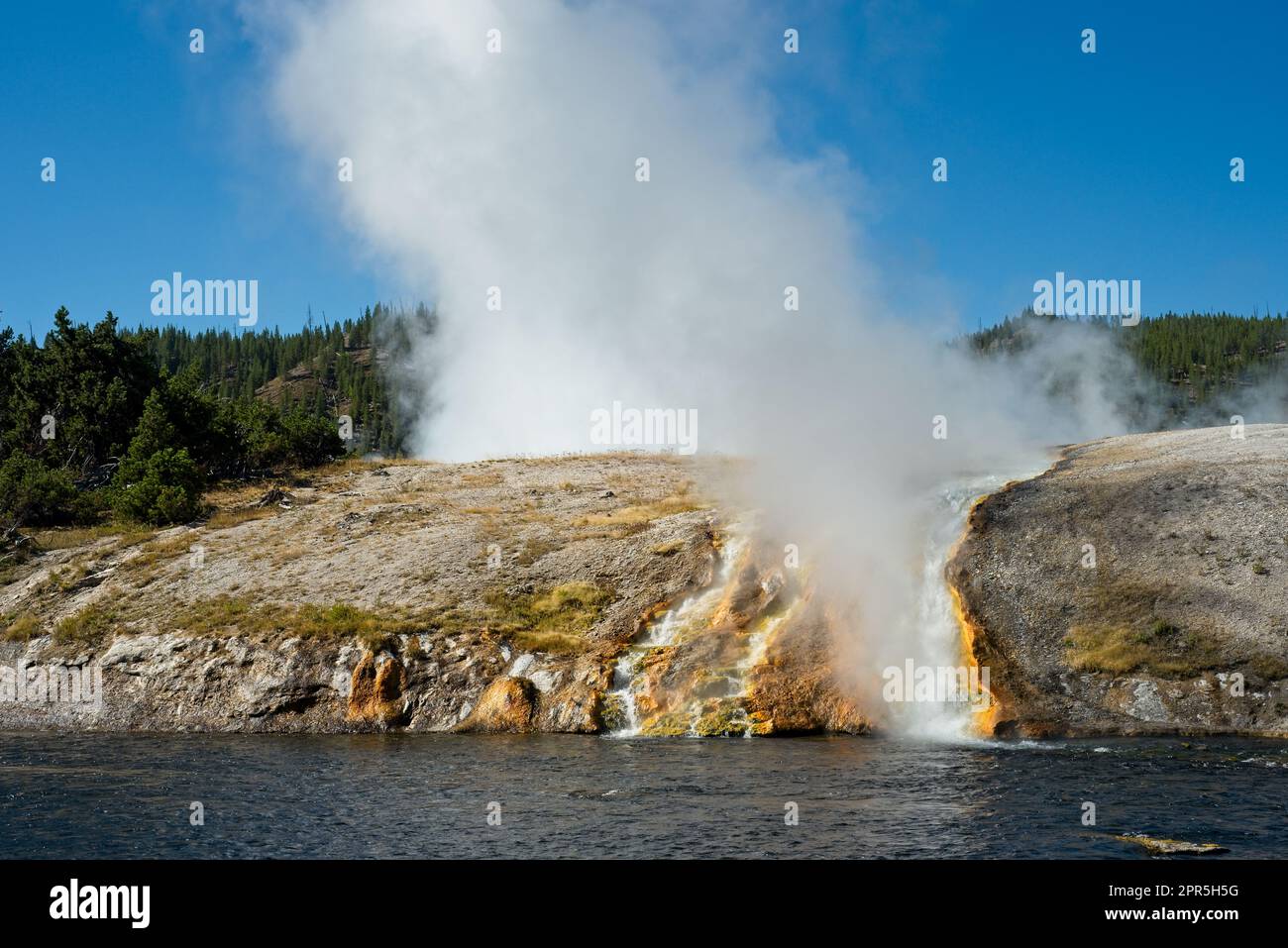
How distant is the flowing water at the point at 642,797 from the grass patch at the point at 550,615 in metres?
5.66

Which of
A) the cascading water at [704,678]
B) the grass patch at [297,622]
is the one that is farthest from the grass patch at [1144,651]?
the grass patch at [297,622]

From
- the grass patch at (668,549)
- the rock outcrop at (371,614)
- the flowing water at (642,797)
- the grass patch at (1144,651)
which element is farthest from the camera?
the grass patch at (668,549)

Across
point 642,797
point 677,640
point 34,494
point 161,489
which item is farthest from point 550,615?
point 34,494

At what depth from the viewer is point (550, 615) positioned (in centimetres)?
3734

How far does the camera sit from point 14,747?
29.3 metres

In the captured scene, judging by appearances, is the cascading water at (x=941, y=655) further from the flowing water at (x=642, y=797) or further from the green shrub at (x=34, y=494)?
the green shrub at (x=34, y=494)

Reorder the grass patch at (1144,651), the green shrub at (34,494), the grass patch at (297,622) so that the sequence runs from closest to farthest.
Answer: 1. the grass patch at (1144,651)
2. the grass patch at (297,622)
3. the green shrub at (34,494)

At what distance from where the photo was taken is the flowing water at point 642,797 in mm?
17516

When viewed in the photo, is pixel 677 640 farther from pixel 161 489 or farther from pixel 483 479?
pixel 161 489

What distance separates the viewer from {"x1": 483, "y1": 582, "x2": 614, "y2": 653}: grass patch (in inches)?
1372

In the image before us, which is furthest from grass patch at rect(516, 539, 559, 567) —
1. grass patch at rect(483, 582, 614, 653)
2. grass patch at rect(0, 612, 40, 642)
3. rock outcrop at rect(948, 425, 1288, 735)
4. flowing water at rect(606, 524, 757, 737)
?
grass patch at rect(0, 612, 40, 642)
